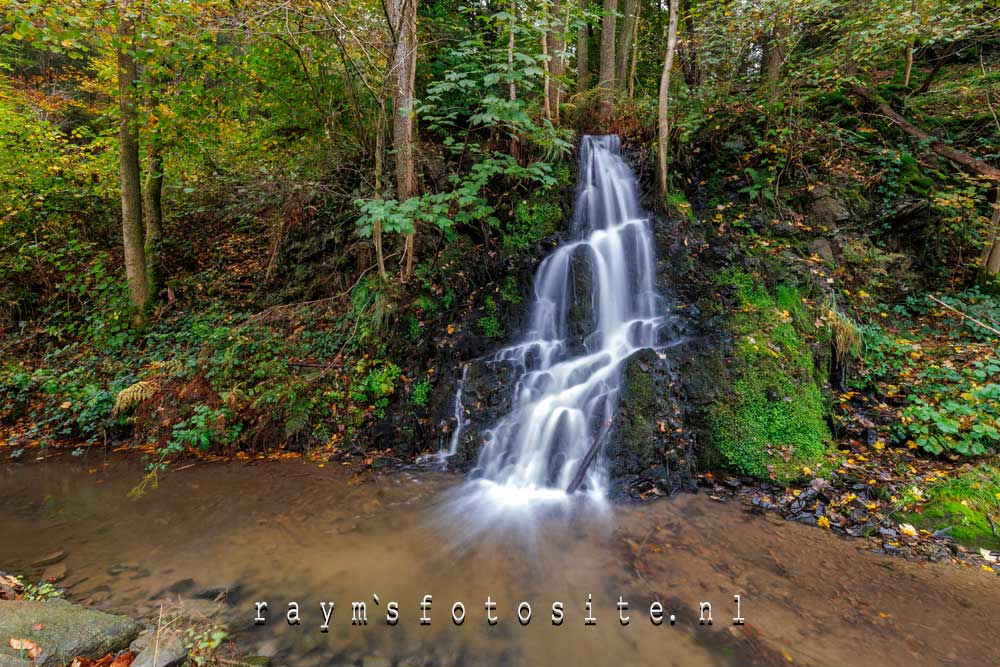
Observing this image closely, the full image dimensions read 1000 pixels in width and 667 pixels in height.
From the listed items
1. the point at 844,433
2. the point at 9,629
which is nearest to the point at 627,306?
the point at 844,433

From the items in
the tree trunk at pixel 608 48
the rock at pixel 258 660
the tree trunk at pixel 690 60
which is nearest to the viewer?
the rock at pixel 258 660

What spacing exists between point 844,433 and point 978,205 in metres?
4.67

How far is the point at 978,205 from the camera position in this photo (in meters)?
6.75

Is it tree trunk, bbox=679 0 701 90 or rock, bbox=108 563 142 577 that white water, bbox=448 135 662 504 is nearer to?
tree trunk, bbox=679 0 701 90

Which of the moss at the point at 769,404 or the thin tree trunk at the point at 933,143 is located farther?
the thin tree trunk at the point at 933,143

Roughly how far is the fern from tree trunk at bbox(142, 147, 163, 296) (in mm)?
2777

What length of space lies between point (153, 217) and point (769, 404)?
1105 cm

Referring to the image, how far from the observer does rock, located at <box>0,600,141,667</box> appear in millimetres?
2295

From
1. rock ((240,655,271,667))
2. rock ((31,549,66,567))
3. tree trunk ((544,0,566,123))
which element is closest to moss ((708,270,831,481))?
rock ((240,655,271,667))

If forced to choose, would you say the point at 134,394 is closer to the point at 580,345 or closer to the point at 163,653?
the point at 163,653

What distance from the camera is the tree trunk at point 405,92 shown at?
613 cm

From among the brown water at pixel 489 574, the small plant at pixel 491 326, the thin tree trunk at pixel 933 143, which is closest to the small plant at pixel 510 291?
the small plant at pixel 491 326

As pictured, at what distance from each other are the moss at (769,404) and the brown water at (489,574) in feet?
2.59

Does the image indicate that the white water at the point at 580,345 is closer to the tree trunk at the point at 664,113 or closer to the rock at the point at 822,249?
the tree trunk at the point at 664,113
